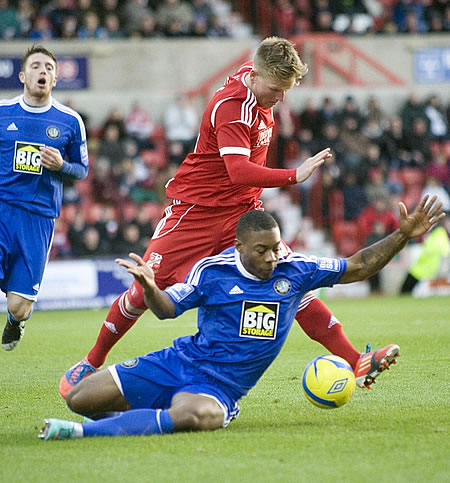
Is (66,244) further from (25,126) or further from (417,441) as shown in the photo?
(417,441)

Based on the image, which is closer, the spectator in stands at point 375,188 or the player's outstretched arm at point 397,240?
the player's outstretched arm at point 397,240

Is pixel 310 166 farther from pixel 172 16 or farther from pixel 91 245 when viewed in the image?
pixel 172 16

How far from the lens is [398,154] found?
21.5m

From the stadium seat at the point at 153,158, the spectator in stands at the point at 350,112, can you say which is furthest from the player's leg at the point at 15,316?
the spectator in stands at the point at 350,112

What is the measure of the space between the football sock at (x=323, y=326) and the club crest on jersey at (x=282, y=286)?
102 centimetres

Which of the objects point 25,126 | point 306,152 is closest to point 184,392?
point 25,126

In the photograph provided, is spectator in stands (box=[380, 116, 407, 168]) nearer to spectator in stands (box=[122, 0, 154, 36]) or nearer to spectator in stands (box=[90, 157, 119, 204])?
spectator in stands (box=[122, 0, 154, 36])

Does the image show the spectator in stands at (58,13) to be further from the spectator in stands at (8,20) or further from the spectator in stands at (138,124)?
the spectator in stands at (138,124)

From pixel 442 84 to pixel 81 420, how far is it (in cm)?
1929

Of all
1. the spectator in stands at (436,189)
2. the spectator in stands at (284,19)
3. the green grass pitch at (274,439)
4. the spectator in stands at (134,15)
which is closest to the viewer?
the green grass pitch at (274,439)

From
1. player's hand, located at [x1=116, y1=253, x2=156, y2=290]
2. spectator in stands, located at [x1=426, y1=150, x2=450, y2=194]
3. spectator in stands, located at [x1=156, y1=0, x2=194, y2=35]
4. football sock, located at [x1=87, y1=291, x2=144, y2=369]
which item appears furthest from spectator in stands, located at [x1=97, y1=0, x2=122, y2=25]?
player's hand, located at [x1=116, y1=253, x2=156, y2=290]

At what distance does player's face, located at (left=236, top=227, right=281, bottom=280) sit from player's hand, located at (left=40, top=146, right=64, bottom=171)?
7.80 ft

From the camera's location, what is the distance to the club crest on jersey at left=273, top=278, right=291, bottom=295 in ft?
18.9

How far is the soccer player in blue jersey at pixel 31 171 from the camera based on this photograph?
Answer: 305 inches
